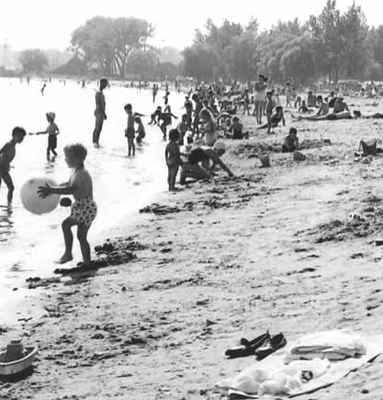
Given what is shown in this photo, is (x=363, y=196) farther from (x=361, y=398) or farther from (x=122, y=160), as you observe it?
(x=122, y=160)

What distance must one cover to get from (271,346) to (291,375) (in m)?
0.69

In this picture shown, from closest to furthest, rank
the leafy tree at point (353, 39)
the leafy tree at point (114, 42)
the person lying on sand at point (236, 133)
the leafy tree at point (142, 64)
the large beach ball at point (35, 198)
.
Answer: the large beach ball at point (35, 198)
the person lying on sand at point (236, 133)
the leafy tree at point (353, 39)
the leafy tree at point (142, 64)
the leafy tree at point (114, 42)

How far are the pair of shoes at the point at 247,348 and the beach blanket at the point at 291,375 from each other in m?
0.32

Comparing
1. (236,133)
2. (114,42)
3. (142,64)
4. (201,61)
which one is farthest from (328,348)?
(114,42)

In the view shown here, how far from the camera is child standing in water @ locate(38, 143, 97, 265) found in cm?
816

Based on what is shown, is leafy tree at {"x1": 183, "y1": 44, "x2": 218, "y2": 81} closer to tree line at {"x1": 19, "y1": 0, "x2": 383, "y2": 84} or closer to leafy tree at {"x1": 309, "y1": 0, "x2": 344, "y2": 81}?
tree line at {"x1": 19, "y1": 0, "x2": 383, "y2": 84}

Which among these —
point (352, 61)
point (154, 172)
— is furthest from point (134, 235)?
point (352, 61)

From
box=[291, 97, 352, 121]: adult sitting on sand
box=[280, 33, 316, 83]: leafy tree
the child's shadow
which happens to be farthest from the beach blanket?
box=[280, 33, 316, 83]: leafy tree

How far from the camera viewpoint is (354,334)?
520 cm

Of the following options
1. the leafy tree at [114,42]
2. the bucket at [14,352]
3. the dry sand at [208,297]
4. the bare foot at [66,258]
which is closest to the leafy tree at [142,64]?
the leafy tree at [114,42]

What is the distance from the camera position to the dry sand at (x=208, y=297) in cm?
518

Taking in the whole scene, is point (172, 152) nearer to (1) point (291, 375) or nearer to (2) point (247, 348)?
(2) point (247, 348)

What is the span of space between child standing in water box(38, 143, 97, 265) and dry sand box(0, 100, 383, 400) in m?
0.46

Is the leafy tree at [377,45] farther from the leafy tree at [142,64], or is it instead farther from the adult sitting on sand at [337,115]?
the leafy tree at [142,64]
